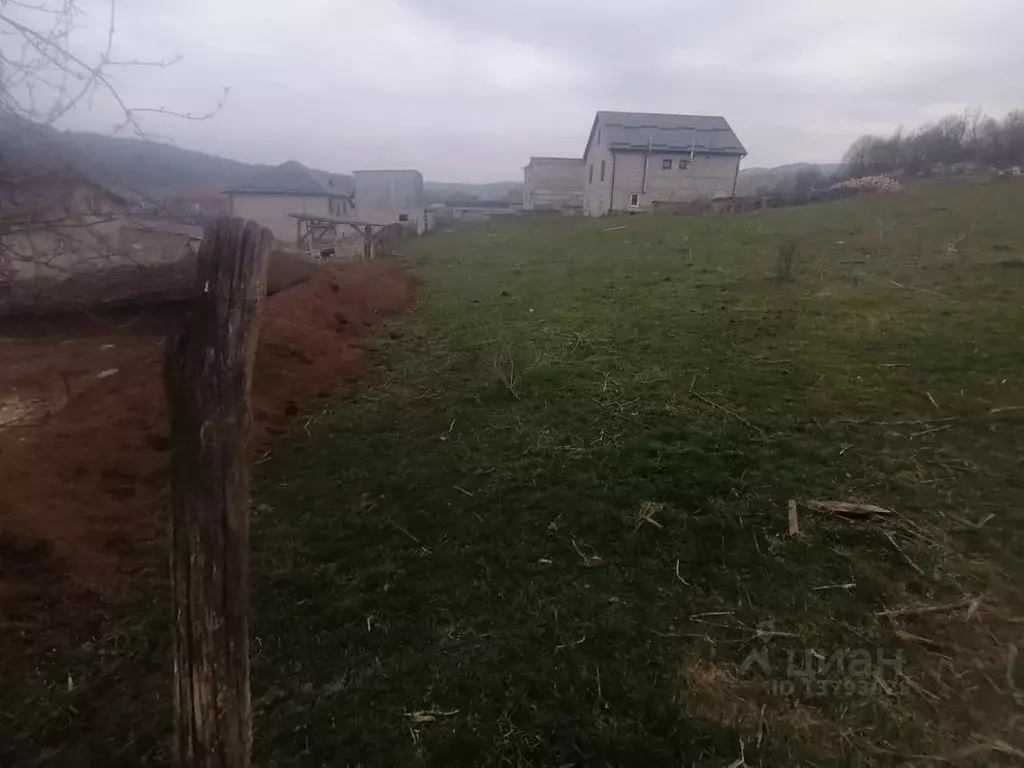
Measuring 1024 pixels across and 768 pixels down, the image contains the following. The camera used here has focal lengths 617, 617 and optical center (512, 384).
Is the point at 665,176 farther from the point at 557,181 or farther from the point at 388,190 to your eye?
the point at 388,190

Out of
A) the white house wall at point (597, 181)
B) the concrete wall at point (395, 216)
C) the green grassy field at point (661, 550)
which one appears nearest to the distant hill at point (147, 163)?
the green grassy field at point (661, 550)

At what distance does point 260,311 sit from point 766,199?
80.2ft

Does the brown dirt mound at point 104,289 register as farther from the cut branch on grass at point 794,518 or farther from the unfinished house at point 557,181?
the unfinished house at point 557,181

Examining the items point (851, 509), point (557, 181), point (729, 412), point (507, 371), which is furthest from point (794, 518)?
point (557, 181)

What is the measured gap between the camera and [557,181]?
42188mm

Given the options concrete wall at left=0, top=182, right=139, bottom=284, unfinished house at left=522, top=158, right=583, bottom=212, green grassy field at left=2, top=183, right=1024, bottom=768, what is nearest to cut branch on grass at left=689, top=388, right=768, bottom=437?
green grassy field at left=2, top=183, right=1024, bottom=768

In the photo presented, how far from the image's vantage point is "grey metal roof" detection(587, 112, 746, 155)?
1243 inches

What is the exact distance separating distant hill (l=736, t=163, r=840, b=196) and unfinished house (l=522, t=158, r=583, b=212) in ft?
36.3

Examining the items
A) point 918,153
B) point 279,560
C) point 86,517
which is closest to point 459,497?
point 279,560

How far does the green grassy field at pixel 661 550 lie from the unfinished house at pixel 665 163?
25780 millimetres

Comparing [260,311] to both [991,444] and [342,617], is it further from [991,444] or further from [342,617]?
[991,444]

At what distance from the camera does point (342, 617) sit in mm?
3469

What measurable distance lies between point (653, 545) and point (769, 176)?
116 feet

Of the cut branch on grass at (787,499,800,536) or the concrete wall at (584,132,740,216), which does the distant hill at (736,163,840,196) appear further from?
the cut branch on grass at (787,499,800,536)
